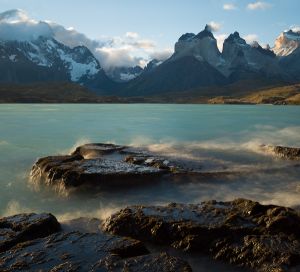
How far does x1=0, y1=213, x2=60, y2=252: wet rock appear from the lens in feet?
63.6

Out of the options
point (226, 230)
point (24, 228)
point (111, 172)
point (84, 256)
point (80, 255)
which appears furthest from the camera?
point (111, 172)

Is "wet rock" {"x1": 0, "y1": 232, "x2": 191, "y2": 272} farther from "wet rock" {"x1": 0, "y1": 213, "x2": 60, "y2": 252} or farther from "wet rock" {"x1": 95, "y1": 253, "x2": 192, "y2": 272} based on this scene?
"wet rock" {"x1": 0, "y1": 213, "x2": 60, "y2": 252}

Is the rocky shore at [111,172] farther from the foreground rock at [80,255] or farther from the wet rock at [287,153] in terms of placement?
the foreground rock at [80,255]

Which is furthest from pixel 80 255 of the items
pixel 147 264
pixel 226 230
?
pixel 226 230

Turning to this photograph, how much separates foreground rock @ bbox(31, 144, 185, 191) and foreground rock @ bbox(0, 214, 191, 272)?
48.3ft

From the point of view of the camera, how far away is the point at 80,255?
57.0ft

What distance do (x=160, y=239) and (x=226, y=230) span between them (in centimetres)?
323

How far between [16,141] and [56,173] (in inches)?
1634

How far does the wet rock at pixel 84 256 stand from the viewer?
16125 millimetres

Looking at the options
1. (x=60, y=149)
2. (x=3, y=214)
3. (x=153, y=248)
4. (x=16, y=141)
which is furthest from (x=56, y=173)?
(x=16, y=141)

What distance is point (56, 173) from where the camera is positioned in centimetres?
3709

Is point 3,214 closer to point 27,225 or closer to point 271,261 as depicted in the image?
point 27,225

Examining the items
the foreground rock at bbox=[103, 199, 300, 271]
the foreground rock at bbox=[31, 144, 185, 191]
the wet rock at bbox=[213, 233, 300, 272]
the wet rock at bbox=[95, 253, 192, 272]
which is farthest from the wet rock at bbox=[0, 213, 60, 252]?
the foreground rock at bbox=[31, 144, 185, 191]

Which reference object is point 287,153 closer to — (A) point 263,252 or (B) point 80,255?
(A) point 263,252
